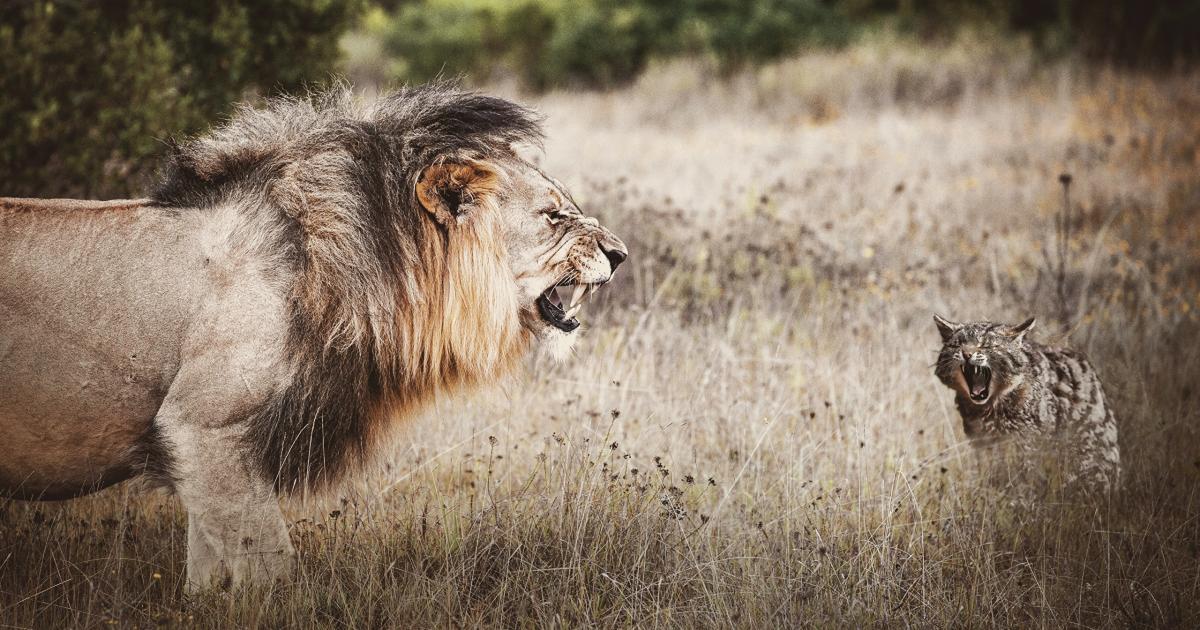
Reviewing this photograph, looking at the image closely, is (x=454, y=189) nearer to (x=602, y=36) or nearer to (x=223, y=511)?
(x=223, y=511)

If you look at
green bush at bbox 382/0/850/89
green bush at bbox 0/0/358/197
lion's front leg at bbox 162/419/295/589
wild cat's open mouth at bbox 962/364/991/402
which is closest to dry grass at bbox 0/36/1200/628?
lion's front leg at bbox 162/419/295/589

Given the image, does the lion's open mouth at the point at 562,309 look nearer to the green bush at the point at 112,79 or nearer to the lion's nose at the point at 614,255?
the lion's nose at the point at 614,255

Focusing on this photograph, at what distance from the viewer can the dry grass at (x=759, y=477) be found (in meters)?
3.43

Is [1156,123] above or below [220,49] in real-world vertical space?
above

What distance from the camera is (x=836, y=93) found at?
15.6 meters

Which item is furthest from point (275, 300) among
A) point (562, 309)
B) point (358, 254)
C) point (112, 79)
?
point (112, 79)

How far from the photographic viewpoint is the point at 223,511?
3.09 metres

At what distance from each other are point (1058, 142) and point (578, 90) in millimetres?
8748

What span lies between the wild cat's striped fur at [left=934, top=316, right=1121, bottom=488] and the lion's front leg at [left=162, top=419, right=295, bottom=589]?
2.96 meters

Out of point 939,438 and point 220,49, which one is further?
point 220,49

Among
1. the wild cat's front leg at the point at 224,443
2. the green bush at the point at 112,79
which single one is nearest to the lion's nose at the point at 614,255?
the wild cat's front leg at the point at 224,443

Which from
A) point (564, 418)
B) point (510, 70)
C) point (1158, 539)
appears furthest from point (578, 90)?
point (1158, 539)

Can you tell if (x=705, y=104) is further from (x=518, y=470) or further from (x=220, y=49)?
(x=518, y=470)

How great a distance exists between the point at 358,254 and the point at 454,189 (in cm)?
41
